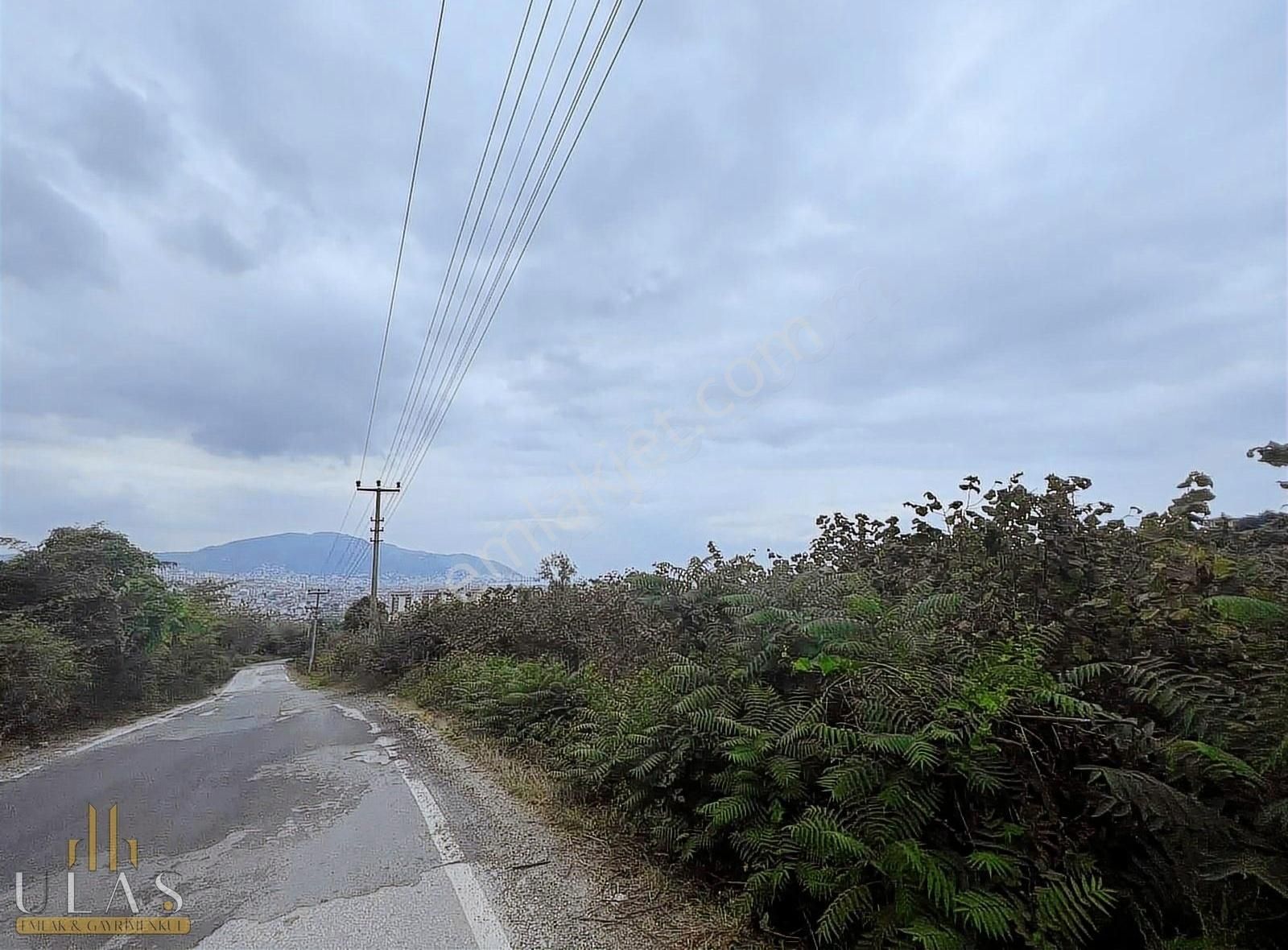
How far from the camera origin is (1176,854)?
9.21 feet

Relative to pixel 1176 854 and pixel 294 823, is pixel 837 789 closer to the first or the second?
pixel 1176 854

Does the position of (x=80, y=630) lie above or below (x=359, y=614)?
above

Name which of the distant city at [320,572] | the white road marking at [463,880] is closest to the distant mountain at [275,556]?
the distant city at [320,572]

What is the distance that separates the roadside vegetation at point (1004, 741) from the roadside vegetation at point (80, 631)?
11.2m

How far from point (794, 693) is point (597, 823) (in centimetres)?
222

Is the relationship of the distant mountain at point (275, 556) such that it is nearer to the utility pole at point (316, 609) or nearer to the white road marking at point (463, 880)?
the utility pole at point (316, 609)

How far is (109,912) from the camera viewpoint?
14.0ft

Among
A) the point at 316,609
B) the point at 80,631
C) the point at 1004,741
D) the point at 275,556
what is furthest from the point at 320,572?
the point at 1004,741

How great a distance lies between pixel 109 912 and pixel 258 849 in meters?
1.20

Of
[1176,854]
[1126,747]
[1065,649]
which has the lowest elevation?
[1176,854]

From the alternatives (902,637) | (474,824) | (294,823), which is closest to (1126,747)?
(902,637)

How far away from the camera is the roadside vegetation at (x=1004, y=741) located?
284cm

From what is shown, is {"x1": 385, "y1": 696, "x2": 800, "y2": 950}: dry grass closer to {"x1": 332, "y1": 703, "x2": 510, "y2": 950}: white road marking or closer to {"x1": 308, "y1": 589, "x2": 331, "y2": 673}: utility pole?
{"x1": 332, "y1": 703, "x2": 510, "y2": 950}: white road marking

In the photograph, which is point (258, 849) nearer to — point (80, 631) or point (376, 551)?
point (80, 631)
